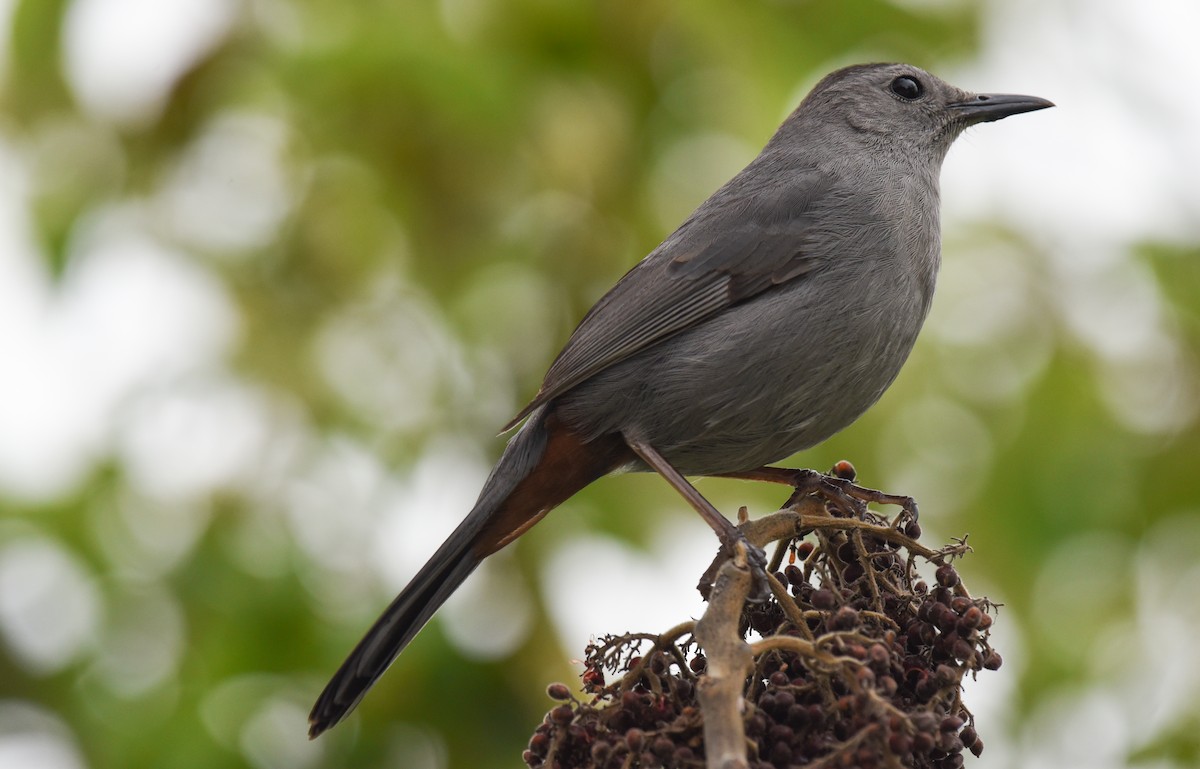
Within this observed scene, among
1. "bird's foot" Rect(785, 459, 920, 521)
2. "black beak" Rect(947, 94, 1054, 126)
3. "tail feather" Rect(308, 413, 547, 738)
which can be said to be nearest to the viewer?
"bird's foot" Rect(785, 459, 920, 521)

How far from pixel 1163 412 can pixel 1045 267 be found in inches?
27.4

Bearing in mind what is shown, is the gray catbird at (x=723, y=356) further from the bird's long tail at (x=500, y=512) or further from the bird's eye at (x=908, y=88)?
the bird's eye at (x=908, y=88)

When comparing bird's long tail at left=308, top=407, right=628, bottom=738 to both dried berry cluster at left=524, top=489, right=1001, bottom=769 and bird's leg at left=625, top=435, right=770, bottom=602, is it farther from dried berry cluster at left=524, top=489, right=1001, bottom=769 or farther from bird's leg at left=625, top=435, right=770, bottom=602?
dried berry cluster at left=524, top=489, right=1001, bottom=769

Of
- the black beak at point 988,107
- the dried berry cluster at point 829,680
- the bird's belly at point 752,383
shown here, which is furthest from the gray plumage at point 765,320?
the dried berry cluster at point 829,680

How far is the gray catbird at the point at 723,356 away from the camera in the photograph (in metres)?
3.93

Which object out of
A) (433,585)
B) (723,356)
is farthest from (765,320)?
(433,585)

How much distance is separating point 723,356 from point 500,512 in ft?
2.83

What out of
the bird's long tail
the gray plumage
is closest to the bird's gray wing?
the gray plumage

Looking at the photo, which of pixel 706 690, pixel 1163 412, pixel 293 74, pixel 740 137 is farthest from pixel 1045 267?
pixel 706 690

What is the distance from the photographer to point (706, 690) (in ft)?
6.89

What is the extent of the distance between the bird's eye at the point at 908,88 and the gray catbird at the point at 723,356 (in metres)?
0.55

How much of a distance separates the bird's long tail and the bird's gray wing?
16 centimetres

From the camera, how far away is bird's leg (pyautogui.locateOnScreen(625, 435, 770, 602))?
2747mm

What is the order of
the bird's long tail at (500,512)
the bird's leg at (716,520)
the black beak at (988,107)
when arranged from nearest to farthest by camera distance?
the bird's leg at (716,520), the bird's long tail at (500,512), the black beak at (988,107)
